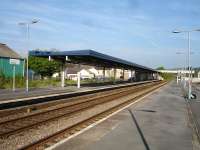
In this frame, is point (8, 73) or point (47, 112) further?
point (8, 73)

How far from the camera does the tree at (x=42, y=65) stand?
79.8 meters

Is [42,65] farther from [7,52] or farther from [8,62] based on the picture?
[8,62]

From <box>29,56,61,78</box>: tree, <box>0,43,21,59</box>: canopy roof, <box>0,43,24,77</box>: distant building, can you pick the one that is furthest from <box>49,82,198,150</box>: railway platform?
<box>29,56,61,78</box>: tree

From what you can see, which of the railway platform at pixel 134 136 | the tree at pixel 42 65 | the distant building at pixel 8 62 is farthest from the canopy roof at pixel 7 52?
the railway platform at pixel 134 136

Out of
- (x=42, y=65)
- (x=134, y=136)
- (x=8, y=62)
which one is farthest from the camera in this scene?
(x=42, y=65)

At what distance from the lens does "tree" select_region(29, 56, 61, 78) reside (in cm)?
7975

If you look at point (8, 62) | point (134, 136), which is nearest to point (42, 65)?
point (8, 62)

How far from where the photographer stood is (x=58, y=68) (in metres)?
85.2

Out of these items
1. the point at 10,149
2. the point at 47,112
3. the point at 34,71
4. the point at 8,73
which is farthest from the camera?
the point at 34,71

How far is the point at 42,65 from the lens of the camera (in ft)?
263

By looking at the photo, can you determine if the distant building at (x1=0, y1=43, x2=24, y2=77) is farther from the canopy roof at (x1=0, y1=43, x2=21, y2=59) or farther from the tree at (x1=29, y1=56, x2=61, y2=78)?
the tree at (x1=29, y1=56, x2=61, y2=78)

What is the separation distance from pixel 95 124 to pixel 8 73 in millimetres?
52107

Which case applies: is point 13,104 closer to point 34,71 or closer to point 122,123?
point 122,123

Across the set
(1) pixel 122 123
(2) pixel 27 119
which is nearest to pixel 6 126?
(2) pixel 27 119
